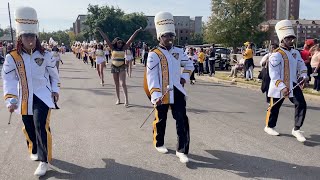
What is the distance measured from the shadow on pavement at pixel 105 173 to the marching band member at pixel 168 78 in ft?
2.08

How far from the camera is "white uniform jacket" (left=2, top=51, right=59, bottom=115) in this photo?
478 centimetres

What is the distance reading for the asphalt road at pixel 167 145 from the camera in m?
4.95

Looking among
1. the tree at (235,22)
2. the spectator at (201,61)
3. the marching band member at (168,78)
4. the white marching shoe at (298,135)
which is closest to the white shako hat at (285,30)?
the white marching shoe at (298,135)

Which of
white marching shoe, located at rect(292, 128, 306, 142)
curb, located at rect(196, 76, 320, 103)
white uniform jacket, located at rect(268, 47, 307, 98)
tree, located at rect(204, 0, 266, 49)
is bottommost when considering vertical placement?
curb, located at rect(196, 76, 320, 103)

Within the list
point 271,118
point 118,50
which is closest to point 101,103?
point 118,50

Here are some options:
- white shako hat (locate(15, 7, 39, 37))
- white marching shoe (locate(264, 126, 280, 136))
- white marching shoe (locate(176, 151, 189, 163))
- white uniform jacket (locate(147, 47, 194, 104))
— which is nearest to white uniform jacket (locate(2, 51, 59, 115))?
white shako hat (locate(15, 7, 39, 37))

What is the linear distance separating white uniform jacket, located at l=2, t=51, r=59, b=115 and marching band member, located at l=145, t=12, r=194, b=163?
4.73ft

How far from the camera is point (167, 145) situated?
20.2ft

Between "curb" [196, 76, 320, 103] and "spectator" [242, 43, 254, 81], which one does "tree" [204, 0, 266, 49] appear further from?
"spectator" [242, 43, 254, 81]

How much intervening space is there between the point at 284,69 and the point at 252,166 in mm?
2135

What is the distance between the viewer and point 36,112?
4777 millimetres

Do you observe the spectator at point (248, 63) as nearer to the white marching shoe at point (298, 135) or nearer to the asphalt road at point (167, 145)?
the asphalt road at point (167, 145)

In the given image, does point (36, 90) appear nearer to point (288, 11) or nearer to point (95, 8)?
point (95, 8)

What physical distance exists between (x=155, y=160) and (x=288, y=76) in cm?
283
